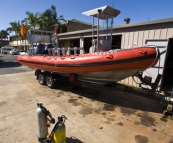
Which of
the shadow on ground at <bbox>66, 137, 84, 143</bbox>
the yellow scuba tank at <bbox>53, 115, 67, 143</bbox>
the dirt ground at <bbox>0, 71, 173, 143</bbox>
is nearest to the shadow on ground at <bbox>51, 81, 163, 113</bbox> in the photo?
the dirt ground at <bbox>0, 71, 173, 143</bbox>

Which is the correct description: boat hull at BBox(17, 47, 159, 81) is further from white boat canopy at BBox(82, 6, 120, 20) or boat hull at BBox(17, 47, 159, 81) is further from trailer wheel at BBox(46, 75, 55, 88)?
white boat canopy at BBox(82, 6, 120, 20)

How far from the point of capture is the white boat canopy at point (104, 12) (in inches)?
158

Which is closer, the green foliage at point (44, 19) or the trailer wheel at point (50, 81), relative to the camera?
the trailer wheel at point (50, 81)

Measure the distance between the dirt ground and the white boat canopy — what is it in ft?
9.57

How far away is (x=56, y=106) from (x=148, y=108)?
9.30 feet

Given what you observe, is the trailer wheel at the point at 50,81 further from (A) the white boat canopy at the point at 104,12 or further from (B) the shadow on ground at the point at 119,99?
(A) the white boat canopy at the point at 104,12

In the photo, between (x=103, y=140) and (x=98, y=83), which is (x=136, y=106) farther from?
(x=103, y=140)

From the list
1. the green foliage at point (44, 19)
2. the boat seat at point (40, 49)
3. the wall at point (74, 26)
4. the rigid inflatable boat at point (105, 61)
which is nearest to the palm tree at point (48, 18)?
the green foliage at point (44, 19)

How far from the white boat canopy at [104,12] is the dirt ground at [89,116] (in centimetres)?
292

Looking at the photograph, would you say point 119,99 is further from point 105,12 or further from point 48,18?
point 48,18

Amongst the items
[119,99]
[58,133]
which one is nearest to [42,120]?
[58,133]

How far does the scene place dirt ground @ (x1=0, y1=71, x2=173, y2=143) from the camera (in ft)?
8.48

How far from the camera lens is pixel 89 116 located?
3.34 m

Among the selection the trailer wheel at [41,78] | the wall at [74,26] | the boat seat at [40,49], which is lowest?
the trailer wheel at [41,78]
